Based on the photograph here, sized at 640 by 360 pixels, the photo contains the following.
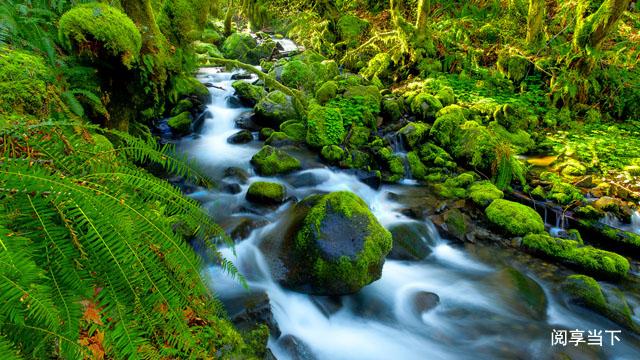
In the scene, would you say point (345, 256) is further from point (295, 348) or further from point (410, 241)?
point (410, 241)

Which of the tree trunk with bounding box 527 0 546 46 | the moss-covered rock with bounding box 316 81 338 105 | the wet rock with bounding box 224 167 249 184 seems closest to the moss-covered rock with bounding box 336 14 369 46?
the moss-covered rock with bounding box 316 81 338 105

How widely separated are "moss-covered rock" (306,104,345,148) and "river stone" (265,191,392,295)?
371 cm

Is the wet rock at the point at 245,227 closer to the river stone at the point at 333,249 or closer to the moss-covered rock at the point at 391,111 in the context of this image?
the river stone at the point at 333,249

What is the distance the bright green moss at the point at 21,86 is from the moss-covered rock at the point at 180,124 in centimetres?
589

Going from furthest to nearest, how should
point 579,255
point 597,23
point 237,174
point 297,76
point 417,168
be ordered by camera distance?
point 297,76
point 597,23
point 417,168
point 237,174
point 579,255

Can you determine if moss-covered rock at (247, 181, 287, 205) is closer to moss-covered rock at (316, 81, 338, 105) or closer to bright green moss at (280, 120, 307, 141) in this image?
bright green moss at (280, 120, 307, 141)

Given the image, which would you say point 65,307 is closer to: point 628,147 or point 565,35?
point 628,147

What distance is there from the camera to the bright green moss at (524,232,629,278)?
17.2 ft

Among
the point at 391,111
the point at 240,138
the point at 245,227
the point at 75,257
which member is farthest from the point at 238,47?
the point at 75,257

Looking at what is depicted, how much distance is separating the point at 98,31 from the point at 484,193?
6.62 metres

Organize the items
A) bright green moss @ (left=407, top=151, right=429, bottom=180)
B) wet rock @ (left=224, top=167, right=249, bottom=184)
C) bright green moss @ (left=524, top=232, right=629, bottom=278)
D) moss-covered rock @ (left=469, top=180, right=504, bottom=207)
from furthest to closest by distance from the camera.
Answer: bright green moss @ (left=407, top=151, right=429, bottom=180) < wet rock @ (left=224, top=167, right=249, bottom=184) < moss-covered rock @ (left=469, top=180, right=504, bottom=207) < bright green moss @ (left=524, top=232, right=629, bottom=278)

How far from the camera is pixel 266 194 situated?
6.45 meters

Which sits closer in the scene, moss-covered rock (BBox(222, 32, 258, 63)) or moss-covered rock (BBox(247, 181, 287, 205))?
moss-covered rock (BBox(247, 181, 287, 205))

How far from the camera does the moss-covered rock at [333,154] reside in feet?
26.7
